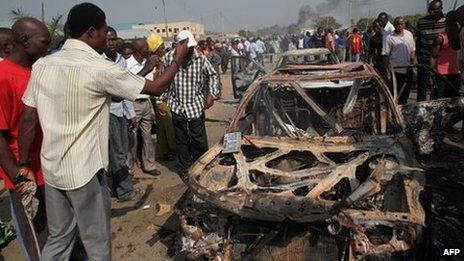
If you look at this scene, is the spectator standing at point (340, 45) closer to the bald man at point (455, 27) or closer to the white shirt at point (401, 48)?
the white shirt at point (401, 48)

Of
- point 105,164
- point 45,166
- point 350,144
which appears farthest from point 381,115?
point 45,166

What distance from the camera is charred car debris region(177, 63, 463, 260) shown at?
2.72 m

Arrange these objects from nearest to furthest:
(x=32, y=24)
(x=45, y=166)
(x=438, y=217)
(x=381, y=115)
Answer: (x=45, y=166) → (x=32, y=24) → (x=438, y=217) → (x=381, y=115)

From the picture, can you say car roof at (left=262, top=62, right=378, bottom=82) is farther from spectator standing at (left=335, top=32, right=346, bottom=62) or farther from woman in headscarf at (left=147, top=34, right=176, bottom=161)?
spectator standing at (left=335, top=32, right=346, bottom=62)

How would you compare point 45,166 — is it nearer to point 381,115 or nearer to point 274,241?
point 274,241

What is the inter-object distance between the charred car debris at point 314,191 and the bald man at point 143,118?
1858 millimetres

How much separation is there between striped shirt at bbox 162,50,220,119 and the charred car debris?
3.22 ft

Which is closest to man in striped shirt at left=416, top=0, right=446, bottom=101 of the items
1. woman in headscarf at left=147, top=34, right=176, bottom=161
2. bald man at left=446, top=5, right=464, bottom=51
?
bald man at left=446, top=5, right=464, bottom=51

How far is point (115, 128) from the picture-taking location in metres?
5.00

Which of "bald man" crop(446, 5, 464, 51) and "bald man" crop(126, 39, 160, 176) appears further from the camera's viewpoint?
"bald man" crop(126, 39, 160, 176)

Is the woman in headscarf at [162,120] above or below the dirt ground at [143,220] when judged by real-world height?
above

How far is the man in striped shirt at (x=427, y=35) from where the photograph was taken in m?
7.25

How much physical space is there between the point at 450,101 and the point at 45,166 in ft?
14.6

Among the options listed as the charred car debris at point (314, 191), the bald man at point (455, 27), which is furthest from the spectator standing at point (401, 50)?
the charred car debris at point (314, 191)
